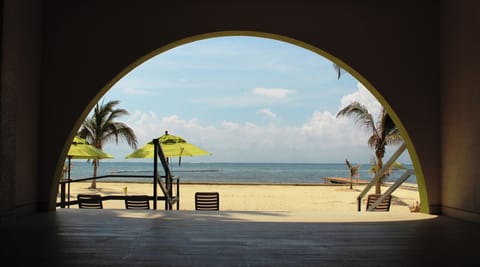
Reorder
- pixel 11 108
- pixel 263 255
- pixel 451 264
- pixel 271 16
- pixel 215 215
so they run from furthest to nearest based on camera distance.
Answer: pixel 271 16, pixel 215 215, pixel 11 108, pixel 263 255, pixel 451 264

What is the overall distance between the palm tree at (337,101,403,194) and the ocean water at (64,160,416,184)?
21031mm

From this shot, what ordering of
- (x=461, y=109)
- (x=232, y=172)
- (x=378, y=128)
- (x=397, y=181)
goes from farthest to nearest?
(x=232, y=172) → (x=378, y=128) → (x=397, y=181) → (x=461, y=109)

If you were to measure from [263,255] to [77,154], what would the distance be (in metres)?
8.09

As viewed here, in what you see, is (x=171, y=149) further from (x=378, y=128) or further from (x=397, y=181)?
(x=378, y=128)

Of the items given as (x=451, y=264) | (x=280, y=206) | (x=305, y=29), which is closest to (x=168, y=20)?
(x=305, y=29)

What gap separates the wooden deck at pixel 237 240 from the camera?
2854 mm

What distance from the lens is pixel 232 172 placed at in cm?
4794

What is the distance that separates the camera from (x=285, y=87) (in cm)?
Result: 4812

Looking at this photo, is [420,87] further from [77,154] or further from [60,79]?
[77,154]

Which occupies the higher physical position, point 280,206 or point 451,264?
Result: point 451,264

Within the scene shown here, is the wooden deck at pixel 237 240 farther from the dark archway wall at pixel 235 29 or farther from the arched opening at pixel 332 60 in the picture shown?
the dark archway wall at pixel 235 29

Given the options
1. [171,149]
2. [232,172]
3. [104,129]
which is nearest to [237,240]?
[171,149]

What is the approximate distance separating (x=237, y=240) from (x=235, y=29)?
3.00 m

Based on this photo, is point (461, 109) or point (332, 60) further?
point (332, 60)
